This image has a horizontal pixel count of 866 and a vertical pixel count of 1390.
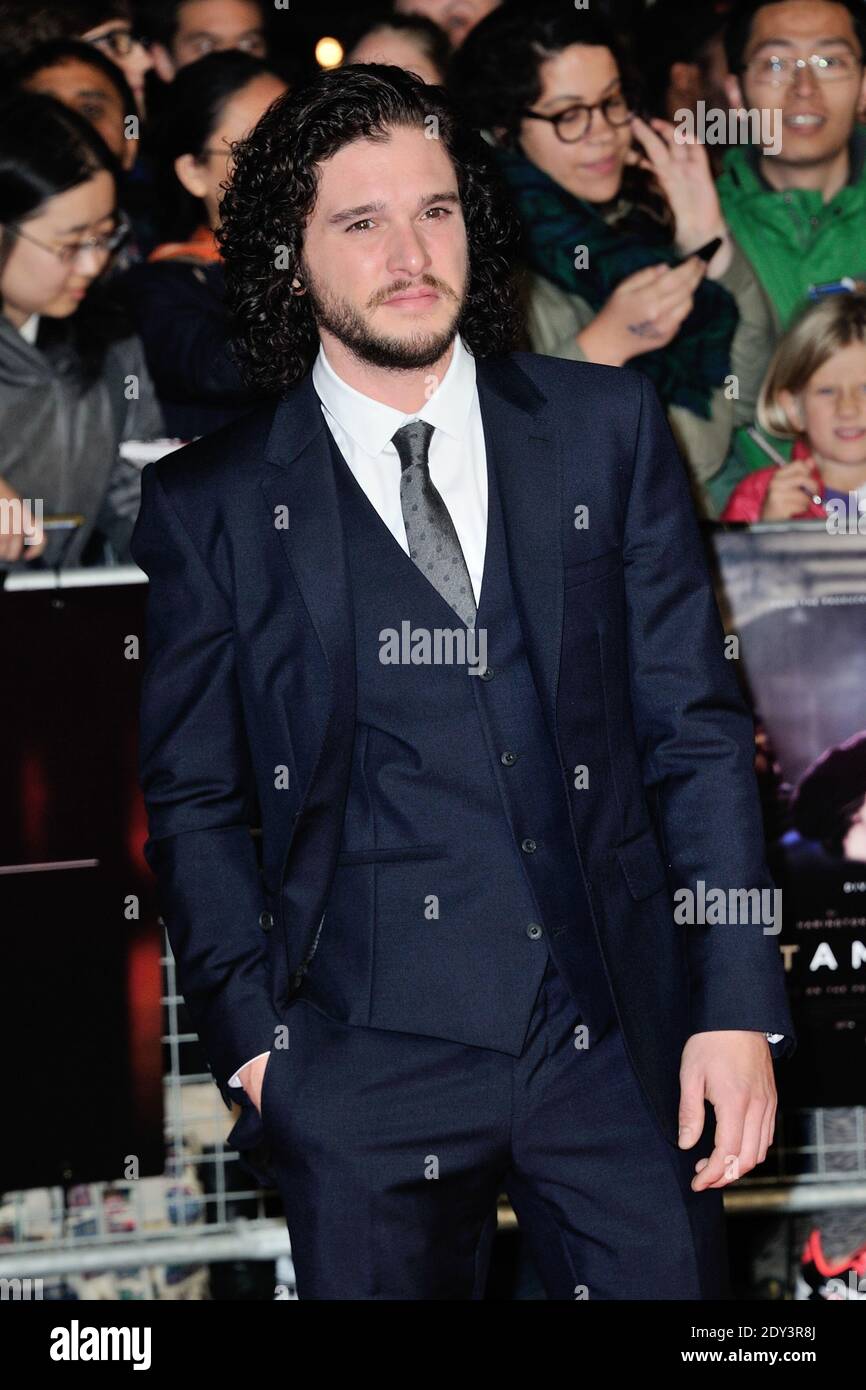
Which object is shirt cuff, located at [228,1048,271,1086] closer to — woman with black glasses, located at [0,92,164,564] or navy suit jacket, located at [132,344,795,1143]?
navy suit jacket, located at [132,344,795,1143]

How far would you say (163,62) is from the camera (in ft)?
12.8

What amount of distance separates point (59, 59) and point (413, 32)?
84cm

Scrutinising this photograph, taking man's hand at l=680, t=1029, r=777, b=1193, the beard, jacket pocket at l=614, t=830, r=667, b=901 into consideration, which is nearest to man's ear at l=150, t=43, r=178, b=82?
the beard

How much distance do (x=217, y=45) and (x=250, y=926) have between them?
2309 millimetres

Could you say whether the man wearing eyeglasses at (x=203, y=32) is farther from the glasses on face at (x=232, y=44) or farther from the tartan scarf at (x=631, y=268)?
the tartan scarf at (x=631, y=268)

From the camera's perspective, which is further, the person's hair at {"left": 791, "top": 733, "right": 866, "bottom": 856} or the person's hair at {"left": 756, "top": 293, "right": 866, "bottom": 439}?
the person's hair at {"left": 756, "top": 293, "right": 866, "bottom": 439}

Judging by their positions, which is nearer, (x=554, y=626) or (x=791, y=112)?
(x=554, y=626)

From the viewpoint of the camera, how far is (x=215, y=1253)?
3.84 metres

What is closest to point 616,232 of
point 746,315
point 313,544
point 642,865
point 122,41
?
point 746,315

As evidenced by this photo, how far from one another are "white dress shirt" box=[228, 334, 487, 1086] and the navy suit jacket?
0.04 metres

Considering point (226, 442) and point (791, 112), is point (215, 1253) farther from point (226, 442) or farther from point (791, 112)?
point (791, 112)

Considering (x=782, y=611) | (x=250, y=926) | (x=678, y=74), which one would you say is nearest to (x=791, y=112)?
(x=678, y=74)

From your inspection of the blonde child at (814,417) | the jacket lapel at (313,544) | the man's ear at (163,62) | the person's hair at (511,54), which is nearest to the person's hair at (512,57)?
the person's hair at (511,54)

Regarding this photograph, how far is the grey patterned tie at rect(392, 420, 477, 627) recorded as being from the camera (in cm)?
250
